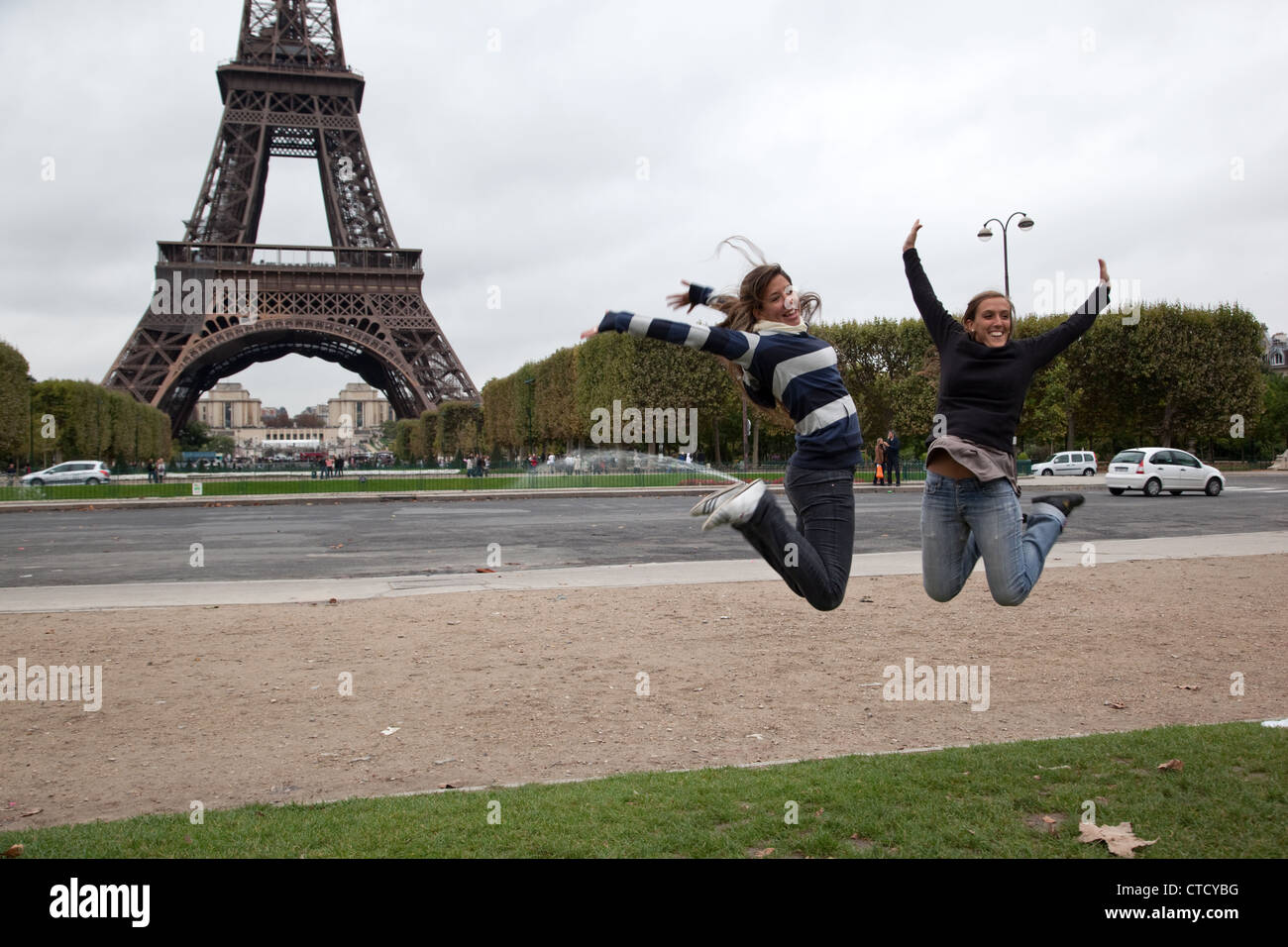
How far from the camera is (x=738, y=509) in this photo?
→ 3727 millimetres

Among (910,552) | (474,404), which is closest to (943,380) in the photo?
(910,552)

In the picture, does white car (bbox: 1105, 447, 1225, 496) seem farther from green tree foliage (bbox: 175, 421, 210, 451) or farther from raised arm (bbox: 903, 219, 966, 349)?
green tree foliage (bbox: 175, 421, 210, 451)

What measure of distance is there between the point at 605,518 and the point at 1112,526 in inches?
467

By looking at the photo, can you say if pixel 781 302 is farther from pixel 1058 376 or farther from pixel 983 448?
pixel 1058 376

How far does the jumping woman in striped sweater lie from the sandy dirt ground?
2.73 m

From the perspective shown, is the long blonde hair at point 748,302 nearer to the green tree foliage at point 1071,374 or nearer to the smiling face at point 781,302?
the smiling face at point 781,302

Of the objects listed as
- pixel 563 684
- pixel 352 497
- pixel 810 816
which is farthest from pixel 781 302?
pixel 352 497

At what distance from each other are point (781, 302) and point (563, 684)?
4.89 meters

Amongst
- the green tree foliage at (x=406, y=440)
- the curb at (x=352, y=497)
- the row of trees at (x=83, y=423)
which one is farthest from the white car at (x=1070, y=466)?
the row of trees at (x=83, y=423)

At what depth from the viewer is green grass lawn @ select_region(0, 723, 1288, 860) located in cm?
461

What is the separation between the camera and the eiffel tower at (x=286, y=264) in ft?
209

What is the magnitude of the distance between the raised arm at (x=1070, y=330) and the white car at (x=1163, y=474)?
30.1m

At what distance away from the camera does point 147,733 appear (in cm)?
687

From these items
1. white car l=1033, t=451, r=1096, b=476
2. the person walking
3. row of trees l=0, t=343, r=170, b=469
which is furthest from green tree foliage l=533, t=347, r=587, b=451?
white car l=1033, t=451, r=1096, b=476
